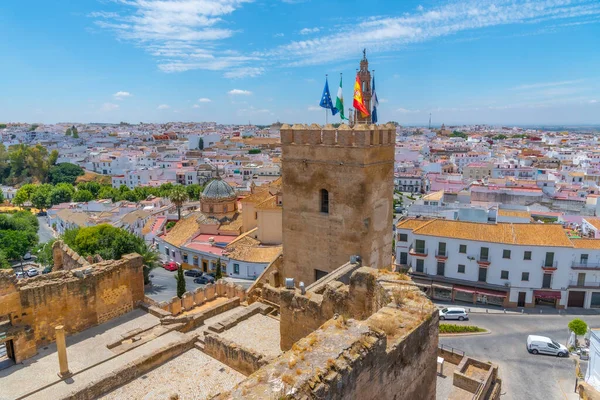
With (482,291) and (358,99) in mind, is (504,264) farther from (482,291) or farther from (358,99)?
(358,99)

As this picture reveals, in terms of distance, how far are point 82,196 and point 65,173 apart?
3037 cm

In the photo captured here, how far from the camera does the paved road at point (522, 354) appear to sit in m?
21.0

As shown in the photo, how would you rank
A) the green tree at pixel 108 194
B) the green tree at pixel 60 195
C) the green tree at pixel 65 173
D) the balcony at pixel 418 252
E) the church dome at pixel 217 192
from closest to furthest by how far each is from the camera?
the balcony at pixel 418 252, the church dome at pixel 217 192, the green tree at pixel 60 195, the green tree at pixel 108 194, the green tree at pixel 65 173

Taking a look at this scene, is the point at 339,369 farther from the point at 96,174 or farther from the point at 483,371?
the point at 96,174

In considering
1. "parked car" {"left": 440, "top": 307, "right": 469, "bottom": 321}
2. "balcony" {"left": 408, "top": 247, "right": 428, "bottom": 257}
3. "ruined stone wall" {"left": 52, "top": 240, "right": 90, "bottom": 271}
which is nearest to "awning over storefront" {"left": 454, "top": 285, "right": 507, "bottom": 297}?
"parked car" {"left": 440, "top": 307, "right": 469, "bottom": 321}

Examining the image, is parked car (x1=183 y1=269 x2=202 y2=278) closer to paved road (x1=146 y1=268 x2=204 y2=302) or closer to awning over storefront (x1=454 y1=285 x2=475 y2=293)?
paved road (x1=146 y1=268 x2=204 y2=302)

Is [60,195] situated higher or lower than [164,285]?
higher

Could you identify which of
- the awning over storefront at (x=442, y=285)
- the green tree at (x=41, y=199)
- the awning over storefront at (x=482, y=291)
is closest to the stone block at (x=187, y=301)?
the awning over storefront at (x=442, y=285)

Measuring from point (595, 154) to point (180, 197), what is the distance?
106962 mm

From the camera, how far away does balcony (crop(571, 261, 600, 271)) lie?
3027 centimetres

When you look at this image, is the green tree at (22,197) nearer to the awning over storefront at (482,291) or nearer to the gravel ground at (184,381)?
the awning over storefront at (482,291)

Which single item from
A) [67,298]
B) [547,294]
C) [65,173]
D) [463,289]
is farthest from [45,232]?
[547,294]

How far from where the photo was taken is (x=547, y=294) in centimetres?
3116

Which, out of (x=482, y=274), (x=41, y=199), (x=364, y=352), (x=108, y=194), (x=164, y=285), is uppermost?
(x=364, y=352)
